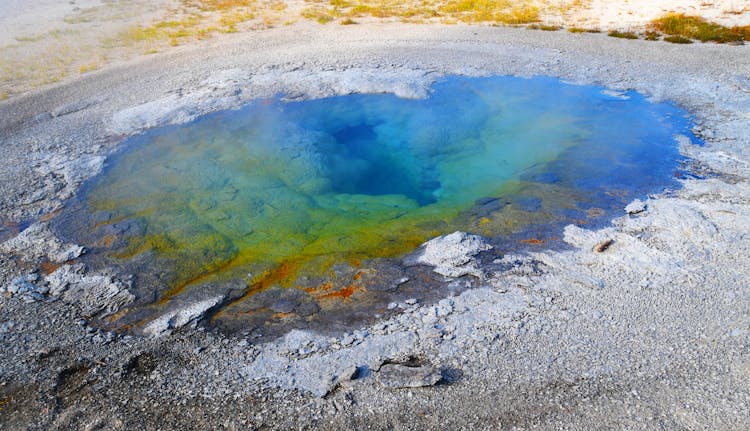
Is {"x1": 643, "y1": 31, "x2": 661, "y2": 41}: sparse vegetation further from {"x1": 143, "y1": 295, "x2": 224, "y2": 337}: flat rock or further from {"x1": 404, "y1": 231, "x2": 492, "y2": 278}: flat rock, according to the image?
{"x1": 143, "y1": 295, "x2": 224, "y2": 337}: flat rock

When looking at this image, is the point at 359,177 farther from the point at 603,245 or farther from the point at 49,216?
the point at 49,216

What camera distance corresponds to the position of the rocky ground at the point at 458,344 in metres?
2.88

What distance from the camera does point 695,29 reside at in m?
8.80

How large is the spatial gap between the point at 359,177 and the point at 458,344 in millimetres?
2916

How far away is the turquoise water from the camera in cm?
440

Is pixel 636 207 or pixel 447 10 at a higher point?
pixel 447 10

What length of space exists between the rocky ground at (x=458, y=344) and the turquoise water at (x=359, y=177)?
14.5 inches

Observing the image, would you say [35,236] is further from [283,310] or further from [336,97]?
[336,97]

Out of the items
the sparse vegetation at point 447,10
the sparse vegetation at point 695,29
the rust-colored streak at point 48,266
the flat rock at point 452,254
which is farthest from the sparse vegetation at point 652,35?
the rust-colored streak at point 48,266

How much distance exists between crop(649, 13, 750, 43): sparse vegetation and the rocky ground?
384 centimetres

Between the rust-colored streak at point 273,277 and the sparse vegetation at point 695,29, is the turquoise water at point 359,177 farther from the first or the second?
the sparse vegetation at point 695,29

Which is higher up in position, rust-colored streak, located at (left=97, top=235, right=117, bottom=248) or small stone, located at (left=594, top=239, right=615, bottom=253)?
small stone, located at (left=594, top=239, right=615, bottom=253)

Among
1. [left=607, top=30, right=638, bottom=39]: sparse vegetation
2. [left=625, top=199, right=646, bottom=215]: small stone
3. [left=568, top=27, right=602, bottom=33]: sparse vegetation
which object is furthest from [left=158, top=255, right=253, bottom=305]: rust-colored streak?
[left=607, top=30, right=638, bottom=39]: sparse vegetation

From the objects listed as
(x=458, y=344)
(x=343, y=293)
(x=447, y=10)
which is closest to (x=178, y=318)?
(x=343, y=293)
